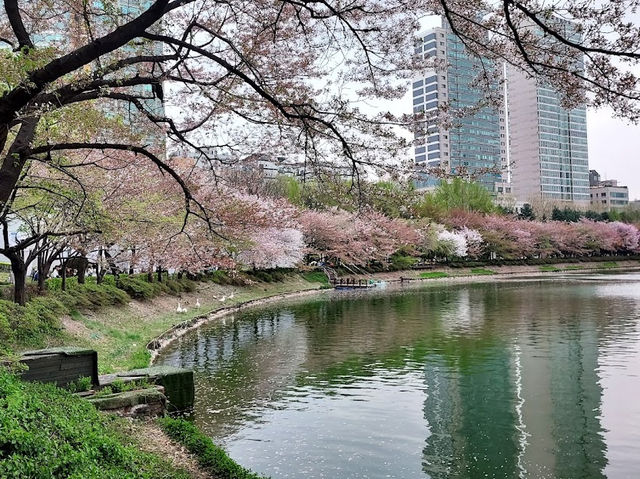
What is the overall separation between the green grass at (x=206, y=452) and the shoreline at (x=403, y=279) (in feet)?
22.0

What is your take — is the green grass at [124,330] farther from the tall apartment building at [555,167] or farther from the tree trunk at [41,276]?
the tall apartment building at [555,167]

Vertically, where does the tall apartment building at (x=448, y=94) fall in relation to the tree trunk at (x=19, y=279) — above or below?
above

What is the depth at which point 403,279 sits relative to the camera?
165ft

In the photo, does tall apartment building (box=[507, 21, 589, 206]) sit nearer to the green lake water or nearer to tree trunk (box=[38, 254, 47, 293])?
the green lake water

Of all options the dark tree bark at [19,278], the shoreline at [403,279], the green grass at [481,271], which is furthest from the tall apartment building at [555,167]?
the dark tree bark at [19,278]

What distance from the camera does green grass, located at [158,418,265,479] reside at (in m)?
6.17

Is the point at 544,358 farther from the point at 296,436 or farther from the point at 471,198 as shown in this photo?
the point at 471,198

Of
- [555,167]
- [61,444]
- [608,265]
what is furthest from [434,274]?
[555,167]

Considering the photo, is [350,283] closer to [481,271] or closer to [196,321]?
[481,271]

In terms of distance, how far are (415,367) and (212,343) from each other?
727 centimetres

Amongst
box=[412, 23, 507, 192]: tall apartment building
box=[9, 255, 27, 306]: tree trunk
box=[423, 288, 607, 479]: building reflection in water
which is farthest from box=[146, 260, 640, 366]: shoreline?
box=[412, 23, 507, 192]: tall apartment building

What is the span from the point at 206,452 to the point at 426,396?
5.12 m

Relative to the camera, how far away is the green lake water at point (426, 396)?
7477mm

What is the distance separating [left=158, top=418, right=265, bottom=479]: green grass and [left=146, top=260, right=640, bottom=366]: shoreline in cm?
670
